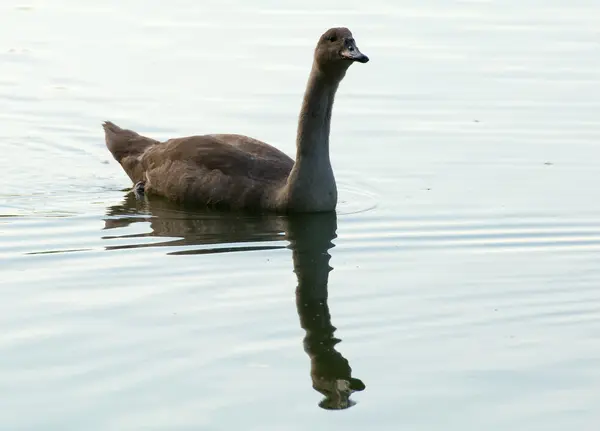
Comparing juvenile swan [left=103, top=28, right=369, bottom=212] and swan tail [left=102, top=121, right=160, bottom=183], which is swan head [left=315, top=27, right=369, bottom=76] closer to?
juvenile swan [left=103, top=28, right=369, bottom=212]

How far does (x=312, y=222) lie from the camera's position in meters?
11.8

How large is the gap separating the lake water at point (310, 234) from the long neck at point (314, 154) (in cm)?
27

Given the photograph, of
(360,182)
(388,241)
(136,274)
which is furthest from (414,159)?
(136,274)

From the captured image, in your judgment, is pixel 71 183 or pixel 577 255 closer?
pixel 577 255

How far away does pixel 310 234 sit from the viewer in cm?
1136

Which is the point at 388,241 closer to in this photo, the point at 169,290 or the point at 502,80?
the point at 169,290

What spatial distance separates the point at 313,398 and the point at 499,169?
618cm

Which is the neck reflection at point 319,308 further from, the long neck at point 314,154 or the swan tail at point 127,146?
the swan tail at point 127,146

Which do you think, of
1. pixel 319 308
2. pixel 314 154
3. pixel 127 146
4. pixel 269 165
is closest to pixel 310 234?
pixel 314 154

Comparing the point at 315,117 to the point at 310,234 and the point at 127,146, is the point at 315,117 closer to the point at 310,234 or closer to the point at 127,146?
the point at 310,234

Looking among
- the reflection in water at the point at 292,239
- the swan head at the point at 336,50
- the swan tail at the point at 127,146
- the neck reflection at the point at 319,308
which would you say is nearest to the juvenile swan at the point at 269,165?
the swan head at the point at 336,50

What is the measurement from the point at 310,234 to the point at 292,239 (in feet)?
0.71

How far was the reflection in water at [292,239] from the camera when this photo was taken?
820cm

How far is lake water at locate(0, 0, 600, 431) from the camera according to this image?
24.9ft
